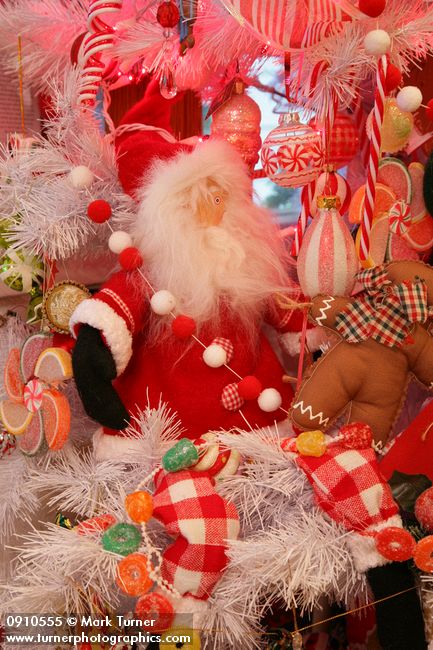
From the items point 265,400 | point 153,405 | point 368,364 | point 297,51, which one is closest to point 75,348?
point 153,405

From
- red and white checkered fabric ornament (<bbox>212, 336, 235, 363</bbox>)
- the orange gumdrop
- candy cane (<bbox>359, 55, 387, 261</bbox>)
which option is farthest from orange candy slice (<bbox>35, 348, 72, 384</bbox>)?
candy cane (<bbox>359, 55, 387, 261</bbox>)

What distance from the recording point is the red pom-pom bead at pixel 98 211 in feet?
3.23

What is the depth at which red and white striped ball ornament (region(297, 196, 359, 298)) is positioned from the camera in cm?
88

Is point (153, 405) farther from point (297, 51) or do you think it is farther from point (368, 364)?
point (297, 51)

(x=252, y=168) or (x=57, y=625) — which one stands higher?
(x=252, y=168)

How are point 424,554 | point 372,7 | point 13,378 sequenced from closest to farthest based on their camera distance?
point 424,554 < point 372,7 < point 13,378

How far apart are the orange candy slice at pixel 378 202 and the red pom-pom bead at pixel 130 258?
0.30 meters

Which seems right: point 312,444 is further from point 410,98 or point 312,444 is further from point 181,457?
point 410,98

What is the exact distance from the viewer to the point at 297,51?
0.95 m

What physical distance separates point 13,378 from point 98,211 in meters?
0.29

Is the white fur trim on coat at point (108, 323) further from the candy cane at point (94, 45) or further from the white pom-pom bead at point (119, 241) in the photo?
the candy cane at point (94, 45)

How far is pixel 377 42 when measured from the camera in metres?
0.86

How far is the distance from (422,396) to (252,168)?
0.45m

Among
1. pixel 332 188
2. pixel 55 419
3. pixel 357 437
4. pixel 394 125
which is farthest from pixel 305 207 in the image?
pixel 55 419
